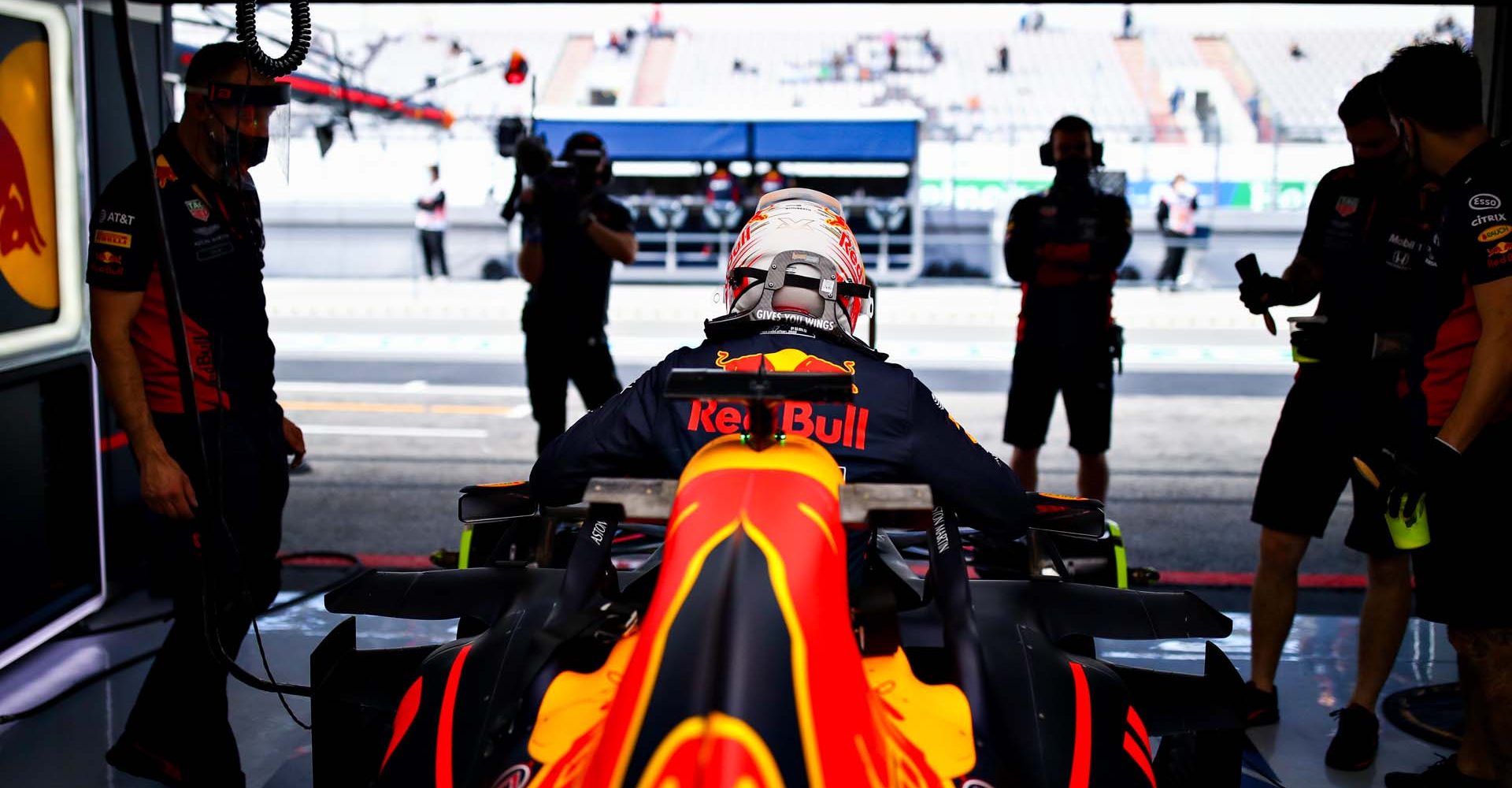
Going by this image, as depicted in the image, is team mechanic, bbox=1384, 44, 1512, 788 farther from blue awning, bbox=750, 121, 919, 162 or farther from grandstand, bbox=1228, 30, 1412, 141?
grandstand, bbox=1228, 30, 1412, 141

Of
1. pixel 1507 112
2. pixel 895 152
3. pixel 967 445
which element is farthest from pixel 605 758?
pixel 895 152

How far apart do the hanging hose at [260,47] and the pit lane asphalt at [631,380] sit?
381 centimetres

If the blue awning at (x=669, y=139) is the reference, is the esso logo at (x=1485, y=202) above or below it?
below

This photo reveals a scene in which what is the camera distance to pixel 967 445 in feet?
7.34

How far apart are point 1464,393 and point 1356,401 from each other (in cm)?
72

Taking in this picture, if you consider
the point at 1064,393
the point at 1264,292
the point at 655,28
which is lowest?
the point at 1064,393

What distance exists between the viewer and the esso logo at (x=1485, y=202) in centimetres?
295

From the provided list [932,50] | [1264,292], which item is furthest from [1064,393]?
[932,50]

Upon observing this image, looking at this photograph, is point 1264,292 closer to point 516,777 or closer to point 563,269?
point 516,777

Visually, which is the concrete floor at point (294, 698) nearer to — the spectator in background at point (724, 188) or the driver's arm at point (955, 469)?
the driver's arm at point (955, 469)

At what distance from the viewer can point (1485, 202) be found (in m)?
2.97

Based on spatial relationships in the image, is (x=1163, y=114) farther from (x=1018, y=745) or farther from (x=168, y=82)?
(x=1018, y=745)

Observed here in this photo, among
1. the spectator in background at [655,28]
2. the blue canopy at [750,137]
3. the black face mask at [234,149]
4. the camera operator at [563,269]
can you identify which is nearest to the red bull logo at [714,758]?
the black face mask at [234,149]

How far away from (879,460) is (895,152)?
19.4 meters
